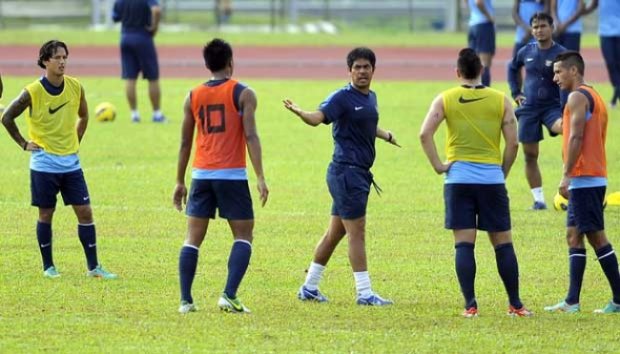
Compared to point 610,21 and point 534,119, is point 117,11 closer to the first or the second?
point 610,21

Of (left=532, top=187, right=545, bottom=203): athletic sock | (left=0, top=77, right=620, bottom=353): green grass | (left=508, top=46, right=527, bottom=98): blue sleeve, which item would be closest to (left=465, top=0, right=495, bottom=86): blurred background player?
(left=0, top=77, right=620, bottom=353): green grass

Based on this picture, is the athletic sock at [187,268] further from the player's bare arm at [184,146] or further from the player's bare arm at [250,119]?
Result: the player's bare arm at [250,119]

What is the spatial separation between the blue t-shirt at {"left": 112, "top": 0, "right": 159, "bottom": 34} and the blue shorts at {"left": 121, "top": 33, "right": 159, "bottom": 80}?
0.42 ft

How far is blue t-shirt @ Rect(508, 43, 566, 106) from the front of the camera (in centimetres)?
1608

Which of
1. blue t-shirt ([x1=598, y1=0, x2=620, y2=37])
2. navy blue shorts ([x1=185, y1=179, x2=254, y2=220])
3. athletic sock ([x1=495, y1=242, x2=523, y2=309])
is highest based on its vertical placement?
blue t-shirt ([x1=598, y1=0, x2=620, y2=37])

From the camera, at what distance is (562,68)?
35.9 feet

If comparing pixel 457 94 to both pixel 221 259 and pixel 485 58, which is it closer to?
pixel 221 259

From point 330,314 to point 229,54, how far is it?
211 centimetres

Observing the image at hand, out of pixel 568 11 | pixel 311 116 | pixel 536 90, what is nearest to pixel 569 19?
pixel 568 11

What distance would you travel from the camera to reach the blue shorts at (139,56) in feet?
83.9

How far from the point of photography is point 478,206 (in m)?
10.8

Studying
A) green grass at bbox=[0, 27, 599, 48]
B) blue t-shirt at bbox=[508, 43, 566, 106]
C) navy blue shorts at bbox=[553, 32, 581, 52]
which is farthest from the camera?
green grass at bbox=[0, 27, 599, 48]

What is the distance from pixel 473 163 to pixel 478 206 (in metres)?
0.33

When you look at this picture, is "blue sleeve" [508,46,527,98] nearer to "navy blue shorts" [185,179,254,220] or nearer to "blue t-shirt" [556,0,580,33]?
"navy blue shorts" [185,179,254,220]
